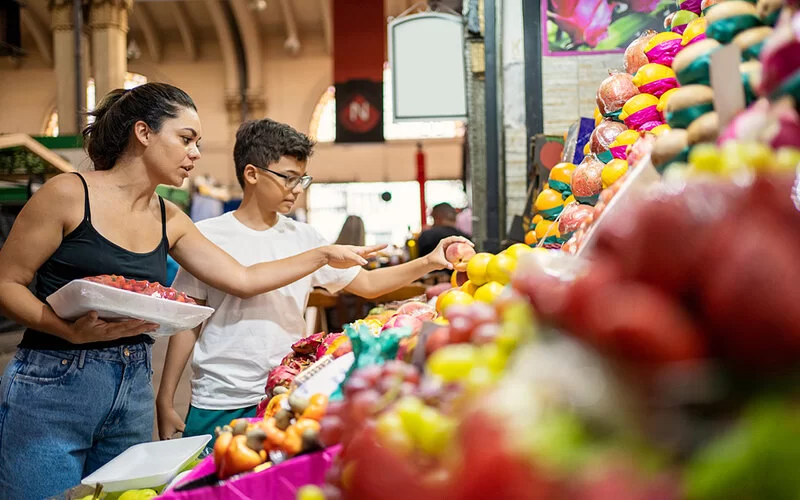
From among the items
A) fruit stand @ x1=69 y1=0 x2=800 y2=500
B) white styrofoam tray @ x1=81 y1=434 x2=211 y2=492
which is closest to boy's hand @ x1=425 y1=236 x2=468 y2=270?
white styrofoam tray @ x1=81 y1=434 x2=211 y2=492

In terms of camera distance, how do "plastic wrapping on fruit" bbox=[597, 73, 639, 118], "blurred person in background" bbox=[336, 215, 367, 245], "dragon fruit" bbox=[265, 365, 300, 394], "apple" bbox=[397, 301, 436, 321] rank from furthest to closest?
"blurred person in background" bbox=[336, 215, 367, 245]
"plastic wrapping on fruit" bbox=[597, 73, 639, 118]
"dragon fruit" bbox=[265, 365, 300, 394]
"apple" bbox=[397, 301, 436, 321]

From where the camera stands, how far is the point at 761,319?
502 mm

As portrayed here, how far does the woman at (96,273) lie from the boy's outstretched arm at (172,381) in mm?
326

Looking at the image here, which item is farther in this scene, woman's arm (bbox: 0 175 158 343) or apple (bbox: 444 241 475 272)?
apple (bbox: 444 241 475 272)

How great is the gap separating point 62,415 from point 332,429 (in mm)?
1272

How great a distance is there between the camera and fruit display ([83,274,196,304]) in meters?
1.81

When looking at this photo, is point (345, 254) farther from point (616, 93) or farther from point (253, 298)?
point (616, 93)

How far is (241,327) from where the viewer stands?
8.00 ft

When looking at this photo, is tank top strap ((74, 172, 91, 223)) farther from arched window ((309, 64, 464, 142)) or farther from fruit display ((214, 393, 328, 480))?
arched window ((309, 64, 464, 142))

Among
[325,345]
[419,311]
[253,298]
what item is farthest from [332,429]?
[253,298]

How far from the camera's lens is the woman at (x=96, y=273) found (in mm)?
1872

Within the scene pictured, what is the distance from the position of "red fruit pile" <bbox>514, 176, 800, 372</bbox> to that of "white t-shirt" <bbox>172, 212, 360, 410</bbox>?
6.35ft

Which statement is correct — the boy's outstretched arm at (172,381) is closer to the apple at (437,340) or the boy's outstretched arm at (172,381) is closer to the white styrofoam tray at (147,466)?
the white styrofoam tray at (147,466)

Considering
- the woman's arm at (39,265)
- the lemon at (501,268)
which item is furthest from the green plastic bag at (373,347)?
the woman's arm at (39,265)
